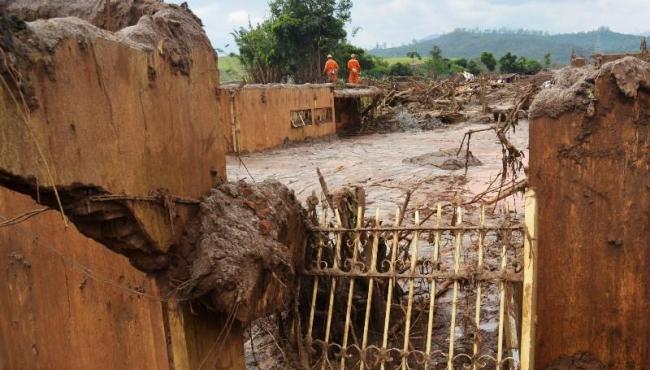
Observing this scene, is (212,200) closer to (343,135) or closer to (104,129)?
(104,129)

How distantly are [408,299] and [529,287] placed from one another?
0.68 m

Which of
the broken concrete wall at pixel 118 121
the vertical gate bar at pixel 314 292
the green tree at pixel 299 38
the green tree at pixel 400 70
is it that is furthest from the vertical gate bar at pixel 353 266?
the green tree at pixel 400 70

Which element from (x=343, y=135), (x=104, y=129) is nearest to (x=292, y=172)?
(x=343, y=135)

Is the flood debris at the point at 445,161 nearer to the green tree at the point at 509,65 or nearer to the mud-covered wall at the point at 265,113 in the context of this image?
the mud-covered wall at the point at 265,113

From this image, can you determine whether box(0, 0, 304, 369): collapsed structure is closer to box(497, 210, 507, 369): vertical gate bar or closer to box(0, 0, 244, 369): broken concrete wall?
box(0, 0, 244, 369): broken concrete wall

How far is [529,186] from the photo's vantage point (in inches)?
125

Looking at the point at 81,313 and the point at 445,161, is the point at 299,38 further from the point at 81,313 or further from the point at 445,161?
the point at 81,313

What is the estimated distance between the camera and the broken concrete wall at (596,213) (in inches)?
120

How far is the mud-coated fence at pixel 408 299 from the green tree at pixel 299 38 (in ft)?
71.9

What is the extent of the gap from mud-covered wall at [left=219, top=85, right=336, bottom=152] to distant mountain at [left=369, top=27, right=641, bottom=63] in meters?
92.1

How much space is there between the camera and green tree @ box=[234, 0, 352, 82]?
25250 mm

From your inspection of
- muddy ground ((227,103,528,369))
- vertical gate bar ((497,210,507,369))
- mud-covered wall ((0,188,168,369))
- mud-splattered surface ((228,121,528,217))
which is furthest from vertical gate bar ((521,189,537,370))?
mud-splattered surface ((228,121,528,217))

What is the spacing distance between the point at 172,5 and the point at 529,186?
2.09m

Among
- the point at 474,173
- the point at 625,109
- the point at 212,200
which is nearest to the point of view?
the point at 212,200
